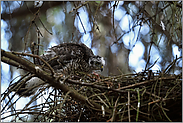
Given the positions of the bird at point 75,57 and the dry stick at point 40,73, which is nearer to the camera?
the dry stick at point 40,73

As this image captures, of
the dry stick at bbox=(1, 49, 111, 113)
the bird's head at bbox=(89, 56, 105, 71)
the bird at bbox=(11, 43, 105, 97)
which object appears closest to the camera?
the dry stick at bbox=(1, 49, 111, 113)

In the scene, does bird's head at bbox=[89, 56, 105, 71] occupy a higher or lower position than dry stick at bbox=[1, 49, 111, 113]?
higher

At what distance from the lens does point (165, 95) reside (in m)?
1.32

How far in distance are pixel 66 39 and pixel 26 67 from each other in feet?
10.8

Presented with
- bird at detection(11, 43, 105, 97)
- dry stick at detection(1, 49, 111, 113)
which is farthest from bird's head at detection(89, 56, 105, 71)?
dry stick at detection(1, 49, 111, 113)

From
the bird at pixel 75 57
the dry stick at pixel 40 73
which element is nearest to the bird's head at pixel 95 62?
the bird at pixel 75 57

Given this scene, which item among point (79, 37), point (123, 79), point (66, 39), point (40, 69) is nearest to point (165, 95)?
point (123, 79)

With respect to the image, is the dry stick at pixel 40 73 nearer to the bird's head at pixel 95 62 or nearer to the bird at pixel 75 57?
the bird at pixel 75 57

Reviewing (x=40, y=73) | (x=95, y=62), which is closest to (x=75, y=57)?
(x=95, y=62)

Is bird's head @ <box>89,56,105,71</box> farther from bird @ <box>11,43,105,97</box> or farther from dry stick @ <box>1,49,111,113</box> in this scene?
dry stick @ <box>1,49,111,113</box>

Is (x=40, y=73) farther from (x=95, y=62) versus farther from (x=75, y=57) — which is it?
(x=95, y=62)

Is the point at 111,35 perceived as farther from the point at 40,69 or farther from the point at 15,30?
the point at 40,69

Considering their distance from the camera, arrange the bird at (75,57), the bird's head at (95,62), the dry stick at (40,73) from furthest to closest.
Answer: the bird's head at (95,62) < the bird at (75,57) < the dry stick at (40,73)

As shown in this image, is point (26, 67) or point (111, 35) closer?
point (26, 67)
